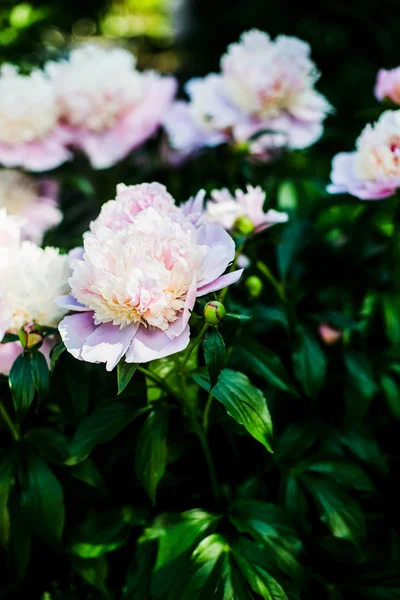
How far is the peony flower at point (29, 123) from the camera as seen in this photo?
1247mm

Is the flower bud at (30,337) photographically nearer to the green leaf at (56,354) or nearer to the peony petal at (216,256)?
the green leaf at (56,354)

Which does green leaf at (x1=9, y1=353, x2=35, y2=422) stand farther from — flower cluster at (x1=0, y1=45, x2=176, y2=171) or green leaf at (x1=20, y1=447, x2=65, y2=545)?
flower cluster at (x1=0, y1=45, x2=176, y2=171)

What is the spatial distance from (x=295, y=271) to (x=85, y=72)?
617 millimetres

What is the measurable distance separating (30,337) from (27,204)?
74cm

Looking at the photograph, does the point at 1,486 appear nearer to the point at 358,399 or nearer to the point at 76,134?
the point at 358,399

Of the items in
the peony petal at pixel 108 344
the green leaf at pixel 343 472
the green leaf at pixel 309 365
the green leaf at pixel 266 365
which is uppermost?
the peony petal at pixel 108 344

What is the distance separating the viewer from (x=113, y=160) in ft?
4.47

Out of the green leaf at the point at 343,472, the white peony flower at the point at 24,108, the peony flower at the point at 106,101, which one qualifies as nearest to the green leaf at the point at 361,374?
the green leaf at the point at 343,472

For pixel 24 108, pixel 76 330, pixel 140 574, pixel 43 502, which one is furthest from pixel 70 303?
pixel 24 108

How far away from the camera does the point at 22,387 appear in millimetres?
736

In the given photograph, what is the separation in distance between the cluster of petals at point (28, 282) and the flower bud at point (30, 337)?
32mm

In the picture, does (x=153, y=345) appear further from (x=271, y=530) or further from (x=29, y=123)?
(x=29, y=123)

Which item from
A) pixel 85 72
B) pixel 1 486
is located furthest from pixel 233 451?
pixel 85 72

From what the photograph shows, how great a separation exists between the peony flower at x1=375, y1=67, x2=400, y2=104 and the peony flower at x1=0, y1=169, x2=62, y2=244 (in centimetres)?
72
